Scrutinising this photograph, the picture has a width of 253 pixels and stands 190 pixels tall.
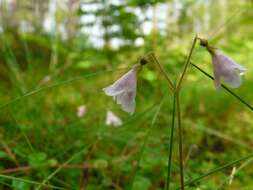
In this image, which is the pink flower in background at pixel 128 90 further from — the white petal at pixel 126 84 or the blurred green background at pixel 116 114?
the blurred green background at pixel 116 114

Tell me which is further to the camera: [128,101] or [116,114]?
[116,114]

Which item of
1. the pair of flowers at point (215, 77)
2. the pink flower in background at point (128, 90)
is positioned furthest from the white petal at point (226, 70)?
the pink flower in background at point (128, 90)

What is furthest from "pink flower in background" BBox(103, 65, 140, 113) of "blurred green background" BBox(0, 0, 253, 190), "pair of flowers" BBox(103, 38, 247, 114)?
"blurred green background" BBox(0, 0, 253, 190)

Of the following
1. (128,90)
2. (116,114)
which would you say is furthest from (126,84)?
(116,114)

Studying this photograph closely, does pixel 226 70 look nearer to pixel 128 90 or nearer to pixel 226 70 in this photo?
pixel 226 70

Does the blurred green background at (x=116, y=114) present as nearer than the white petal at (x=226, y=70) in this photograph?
No

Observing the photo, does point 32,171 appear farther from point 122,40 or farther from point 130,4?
point 122,40

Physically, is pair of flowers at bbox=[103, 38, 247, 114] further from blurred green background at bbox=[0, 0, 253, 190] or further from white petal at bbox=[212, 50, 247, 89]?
blurred green background at bbox=[0, 0, 253, 190]
